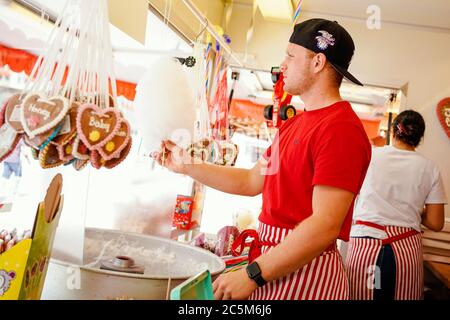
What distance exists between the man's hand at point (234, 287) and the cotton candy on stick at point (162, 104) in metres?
0.39

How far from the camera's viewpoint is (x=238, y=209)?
118 inches

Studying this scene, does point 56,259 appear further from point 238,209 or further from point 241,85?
point 241,85

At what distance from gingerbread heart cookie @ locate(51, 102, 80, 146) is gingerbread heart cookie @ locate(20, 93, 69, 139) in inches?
0.7

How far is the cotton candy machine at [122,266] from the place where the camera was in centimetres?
109

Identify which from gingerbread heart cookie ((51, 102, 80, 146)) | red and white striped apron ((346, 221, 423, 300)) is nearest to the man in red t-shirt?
gingerbread heart cookie ((51, 102, 80, 146))

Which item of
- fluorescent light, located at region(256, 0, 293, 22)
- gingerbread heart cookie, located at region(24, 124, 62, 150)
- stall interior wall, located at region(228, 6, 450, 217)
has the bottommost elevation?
gingerbread heart cookie, located at region(24, 124, 62, 150)

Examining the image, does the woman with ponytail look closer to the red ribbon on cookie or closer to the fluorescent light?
the fluorescent light

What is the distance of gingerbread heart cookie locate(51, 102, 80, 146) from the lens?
3.05 ft

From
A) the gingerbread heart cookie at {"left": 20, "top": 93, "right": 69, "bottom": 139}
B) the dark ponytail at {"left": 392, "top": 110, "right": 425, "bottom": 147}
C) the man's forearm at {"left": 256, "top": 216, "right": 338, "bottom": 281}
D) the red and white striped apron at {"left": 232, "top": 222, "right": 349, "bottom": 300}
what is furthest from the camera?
the dark ponytail at {"left": 392, "top": 110, "right": 425, "bottom": 147}

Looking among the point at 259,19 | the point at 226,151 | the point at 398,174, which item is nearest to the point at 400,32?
the point at 259,19

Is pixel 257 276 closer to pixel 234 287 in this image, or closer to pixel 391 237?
pixel 234 287

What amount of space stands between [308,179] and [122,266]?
533 mm

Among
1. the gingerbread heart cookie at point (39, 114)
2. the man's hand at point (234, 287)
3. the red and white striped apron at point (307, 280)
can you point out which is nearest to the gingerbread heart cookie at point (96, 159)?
the gingerbread heart cookie at point (39, 114)

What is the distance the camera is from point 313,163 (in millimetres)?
1326
